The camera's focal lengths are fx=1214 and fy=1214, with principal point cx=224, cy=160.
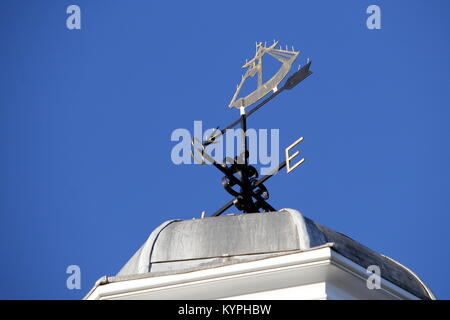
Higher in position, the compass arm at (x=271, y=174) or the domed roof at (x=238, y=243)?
the compass arm at (x=271, y=174)

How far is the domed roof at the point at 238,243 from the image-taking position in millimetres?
15406

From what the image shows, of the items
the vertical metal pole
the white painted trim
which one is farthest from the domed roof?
the vertical metal pole

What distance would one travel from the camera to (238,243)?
15586mm

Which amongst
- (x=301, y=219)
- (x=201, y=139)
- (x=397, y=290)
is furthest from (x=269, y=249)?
(x=201, y=139)

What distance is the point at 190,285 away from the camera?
1481 cm

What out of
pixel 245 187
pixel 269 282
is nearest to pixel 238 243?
pixel 269 282

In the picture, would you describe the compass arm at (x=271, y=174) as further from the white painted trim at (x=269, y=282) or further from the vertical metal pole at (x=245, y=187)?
the white painted trim at (x=269, y=282)

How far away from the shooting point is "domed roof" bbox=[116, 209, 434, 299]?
1541 centimetres

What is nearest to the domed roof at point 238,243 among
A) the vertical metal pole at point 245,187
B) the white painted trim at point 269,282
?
the white painted trim at point 269,282

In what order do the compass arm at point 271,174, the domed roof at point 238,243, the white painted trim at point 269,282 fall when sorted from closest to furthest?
the white painted trim at point 269,282 < the domed roof at point 238,243 < the compass arm at point 271,174

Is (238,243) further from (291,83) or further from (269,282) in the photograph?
(291,83)

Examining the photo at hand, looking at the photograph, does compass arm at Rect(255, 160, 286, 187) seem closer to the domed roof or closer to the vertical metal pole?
the vertical metal pole
